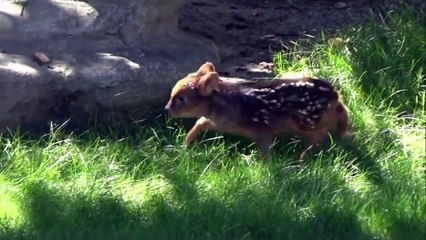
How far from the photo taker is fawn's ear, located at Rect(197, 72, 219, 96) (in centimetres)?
806

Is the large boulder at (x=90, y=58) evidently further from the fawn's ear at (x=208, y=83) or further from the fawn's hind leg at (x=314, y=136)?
the fawn's hind leg at (x=314, y=136)

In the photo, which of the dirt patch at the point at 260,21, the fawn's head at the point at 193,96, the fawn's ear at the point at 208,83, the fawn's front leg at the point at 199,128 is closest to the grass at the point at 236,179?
the fawn's front leg at the point at 199,128

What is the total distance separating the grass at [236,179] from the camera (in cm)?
686

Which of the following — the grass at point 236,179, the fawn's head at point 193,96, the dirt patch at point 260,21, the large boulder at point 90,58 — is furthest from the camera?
the dirt patch at point 260,21

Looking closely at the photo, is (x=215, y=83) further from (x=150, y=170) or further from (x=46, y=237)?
(x=46, y=237)

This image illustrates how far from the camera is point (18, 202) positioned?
7.09 metres

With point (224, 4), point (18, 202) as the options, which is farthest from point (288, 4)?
point (18, 202)

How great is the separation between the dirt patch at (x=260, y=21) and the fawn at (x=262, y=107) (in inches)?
48.2

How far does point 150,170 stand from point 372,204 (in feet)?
5.24

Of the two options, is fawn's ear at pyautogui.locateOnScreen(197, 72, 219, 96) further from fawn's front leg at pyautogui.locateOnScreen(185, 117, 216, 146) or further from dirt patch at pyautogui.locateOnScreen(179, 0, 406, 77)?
dirt patch at pyautogui.locateOnScreen(179, 0, 406, 77)

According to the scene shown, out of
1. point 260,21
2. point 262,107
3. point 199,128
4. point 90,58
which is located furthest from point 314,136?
point 260,21

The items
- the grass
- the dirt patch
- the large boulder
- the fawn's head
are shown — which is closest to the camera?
the grass

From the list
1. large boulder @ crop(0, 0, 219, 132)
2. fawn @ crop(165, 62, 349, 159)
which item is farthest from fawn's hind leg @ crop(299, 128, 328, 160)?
large boulder @ crop(0, 0, 219, 132)

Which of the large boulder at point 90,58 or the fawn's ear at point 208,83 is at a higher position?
the fawn's ear at point 208,83
